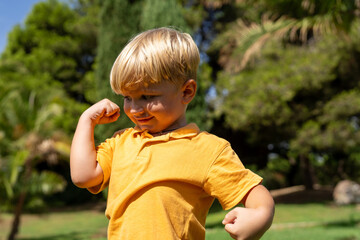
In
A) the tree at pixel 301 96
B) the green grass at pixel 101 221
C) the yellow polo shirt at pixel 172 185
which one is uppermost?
the yellow polo shirt at pixel 172 185

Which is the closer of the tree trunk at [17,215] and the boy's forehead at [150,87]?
the boy's forehead at [150,87]

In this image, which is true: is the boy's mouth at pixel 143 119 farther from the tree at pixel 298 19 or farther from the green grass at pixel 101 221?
the green grass at pixel 101 221

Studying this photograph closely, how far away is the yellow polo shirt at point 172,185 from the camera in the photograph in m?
1.34

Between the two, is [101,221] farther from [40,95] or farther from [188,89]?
[188,89]

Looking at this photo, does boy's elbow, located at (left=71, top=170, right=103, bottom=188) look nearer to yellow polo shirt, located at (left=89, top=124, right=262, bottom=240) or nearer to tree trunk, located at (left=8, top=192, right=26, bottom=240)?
yellow polo shirt, located at (left=89, top=124, right=262, bottom=240)

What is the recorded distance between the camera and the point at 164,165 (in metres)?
1.38

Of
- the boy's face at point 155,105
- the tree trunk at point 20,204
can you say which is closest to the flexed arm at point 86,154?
the boy's face at point 155,105

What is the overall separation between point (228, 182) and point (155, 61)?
48cm

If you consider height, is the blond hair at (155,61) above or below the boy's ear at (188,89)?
above

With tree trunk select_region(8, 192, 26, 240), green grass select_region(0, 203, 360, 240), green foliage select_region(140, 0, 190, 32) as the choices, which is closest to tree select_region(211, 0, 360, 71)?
green foliage select_region(140, 0, 190, 32)

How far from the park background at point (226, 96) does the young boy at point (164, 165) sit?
13.7 feet

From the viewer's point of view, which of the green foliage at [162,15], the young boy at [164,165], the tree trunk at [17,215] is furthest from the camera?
the tree trunk at [17,215]

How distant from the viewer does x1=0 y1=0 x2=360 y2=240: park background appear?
32.4 feet

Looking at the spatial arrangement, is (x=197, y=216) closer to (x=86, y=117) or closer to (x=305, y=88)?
(x=86, y=117)
